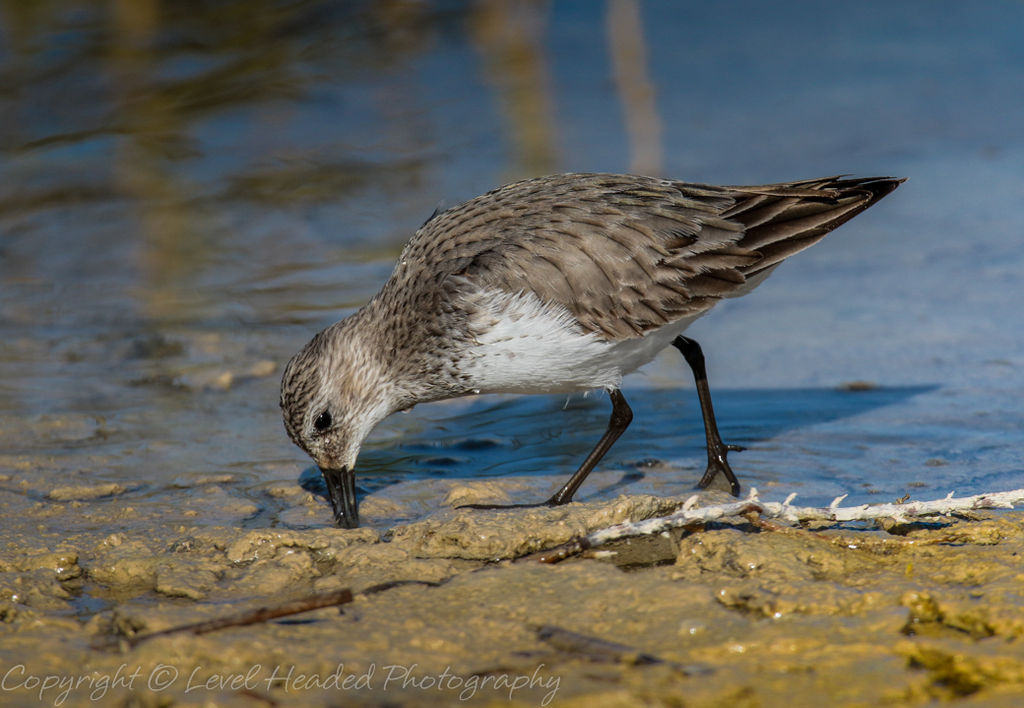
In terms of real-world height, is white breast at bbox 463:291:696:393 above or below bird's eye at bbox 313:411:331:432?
above

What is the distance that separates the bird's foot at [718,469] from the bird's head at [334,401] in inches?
68.9

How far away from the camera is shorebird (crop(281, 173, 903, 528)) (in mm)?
5809

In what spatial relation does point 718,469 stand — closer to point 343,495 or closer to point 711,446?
point 711,446

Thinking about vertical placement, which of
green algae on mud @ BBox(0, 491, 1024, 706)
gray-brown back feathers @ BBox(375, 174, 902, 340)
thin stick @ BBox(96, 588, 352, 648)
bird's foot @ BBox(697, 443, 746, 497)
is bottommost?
bird's foot @ BBox(697, 443, 746, 497)

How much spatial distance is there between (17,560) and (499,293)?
8.20 feet

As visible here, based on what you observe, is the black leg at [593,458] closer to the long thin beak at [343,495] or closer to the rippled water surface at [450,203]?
the rippled water surface at [450,203]

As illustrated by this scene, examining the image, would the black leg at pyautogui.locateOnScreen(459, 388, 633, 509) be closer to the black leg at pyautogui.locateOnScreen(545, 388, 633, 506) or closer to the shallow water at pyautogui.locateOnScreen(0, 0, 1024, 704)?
the black leg at pyautogui.locateOnScreen(545, 388, 633, 506)

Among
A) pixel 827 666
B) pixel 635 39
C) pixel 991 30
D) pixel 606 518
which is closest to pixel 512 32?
pixel 635 39

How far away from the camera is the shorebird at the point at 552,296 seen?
229 inches

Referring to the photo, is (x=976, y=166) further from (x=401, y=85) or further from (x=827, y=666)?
(x=827, y=666)

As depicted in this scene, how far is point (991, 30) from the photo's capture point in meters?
13.1

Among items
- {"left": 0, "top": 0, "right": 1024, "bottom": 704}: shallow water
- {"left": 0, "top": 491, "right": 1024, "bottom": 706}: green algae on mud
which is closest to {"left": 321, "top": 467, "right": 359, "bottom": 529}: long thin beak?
{"left": 0, "top": 0, "right": 1024, "bottom": 704}: shallow water

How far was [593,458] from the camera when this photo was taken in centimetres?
605

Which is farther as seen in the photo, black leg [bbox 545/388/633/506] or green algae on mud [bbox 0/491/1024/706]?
black leg [bbox 545/388/633/506]
